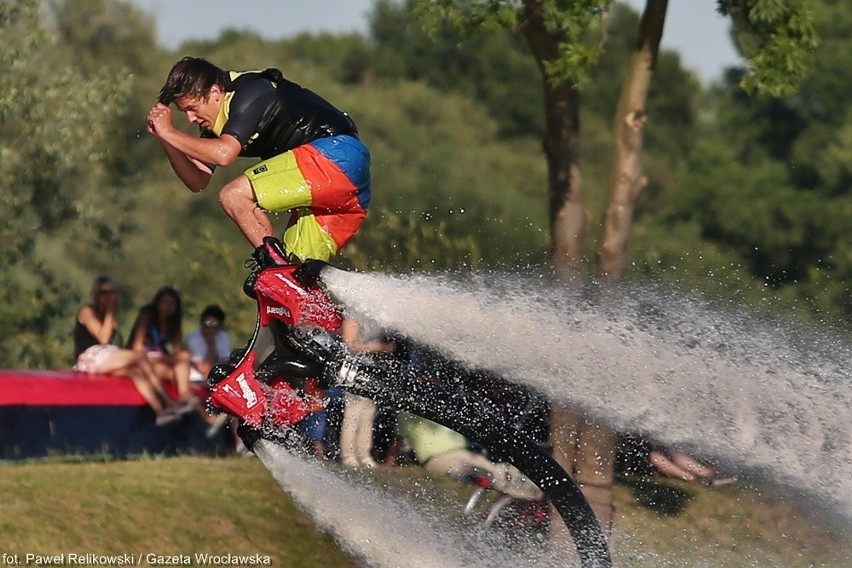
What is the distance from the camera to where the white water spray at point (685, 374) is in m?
8.12

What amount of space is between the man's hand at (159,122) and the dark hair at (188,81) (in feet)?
0.54

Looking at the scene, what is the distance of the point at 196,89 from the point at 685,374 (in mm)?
3342

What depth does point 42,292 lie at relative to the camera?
56.6ft

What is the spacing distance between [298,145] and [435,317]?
1.20 metres

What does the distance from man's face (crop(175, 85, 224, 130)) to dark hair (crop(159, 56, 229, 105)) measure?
0.08 ft

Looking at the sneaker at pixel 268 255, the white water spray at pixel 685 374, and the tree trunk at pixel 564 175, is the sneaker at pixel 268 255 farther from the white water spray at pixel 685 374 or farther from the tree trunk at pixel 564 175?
the tree trunk at pixel 564 175

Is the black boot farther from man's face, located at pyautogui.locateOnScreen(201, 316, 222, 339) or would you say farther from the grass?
man's face, located at pyautogui.locateOnScreen(201, 316, 222, 339)

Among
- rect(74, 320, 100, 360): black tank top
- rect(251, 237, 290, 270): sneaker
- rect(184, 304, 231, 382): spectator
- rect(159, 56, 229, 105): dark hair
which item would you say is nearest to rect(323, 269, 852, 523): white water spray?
rect(251, 237, 290, 270): sneaker

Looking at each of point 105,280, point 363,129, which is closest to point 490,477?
point 105,280

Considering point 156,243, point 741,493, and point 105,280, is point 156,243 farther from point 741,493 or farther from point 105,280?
point 741,493

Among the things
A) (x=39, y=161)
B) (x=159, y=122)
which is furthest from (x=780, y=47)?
(x=39, y=161)

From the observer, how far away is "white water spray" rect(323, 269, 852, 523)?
812 centimetres

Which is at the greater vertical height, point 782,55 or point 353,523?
point 782,55

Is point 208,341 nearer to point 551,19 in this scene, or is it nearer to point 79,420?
point 79,420
